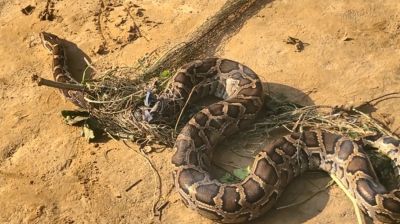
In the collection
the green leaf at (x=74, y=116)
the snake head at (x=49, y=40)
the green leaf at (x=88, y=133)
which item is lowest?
the green leaf at (x=88, y=133)

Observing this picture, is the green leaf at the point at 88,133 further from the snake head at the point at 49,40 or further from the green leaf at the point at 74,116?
the snake head at the point at 49,40

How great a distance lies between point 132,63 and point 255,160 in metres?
3.41

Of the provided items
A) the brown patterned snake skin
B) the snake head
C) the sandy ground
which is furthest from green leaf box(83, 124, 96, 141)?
the snake head

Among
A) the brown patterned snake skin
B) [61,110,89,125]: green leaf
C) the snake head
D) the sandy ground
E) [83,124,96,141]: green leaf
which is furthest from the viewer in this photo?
the snake head

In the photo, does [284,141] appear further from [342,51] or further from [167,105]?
[342,51]

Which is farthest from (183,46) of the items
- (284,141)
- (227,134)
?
(284,141)

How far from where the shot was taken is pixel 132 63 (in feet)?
35.3

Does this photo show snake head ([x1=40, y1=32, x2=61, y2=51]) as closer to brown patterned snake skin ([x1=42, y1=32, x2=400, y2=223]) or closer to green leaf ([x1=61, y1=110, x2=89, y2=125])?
brown patterned snake skin ([x1=42, y1=32, x2=400, y2=223])

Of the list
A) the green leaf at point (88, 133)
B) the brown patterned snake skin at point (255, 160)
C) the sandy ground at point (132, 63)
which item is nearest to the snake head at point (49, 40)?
the sandy ground at point (132, 63)

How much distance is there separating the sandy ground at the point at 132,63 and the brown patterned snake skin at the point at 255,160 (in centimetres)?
29

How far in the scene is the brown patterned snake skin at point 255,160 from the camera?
7891mm

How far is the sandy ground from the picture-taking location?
27.8ft

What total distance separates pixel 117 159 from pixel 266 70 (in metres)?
3.10

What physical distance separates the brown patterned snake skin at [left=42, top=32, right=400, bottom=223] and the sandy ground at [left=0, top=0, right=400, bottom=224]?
0.94 ft
